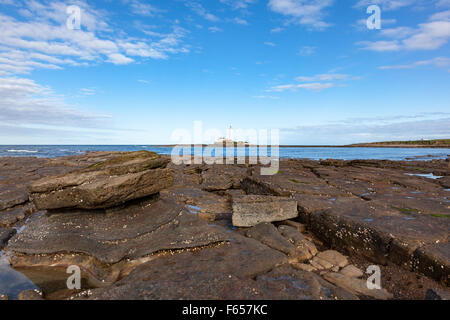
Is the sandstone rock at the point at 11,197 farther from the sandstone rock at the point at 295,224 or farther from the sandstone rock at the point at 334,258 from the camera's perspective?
the sandstone rock at the point at 334,258

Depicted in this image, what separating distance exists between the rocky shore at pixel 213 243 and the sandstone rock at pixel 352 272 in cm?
2

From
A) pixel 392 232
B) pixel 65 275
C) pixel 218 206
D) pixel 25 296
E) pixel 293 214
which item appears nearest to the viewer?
pixel 25 296

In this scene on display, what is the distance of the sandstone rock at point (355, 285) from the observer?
146 inches

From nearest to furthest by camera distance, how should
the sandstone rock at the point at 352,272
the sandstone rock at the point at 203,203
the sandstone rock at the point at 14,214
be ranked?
the sandstone rock at the point at 352,272
the sandstone rock at the point at 14,214
the sandstone rock at the point at 203,203

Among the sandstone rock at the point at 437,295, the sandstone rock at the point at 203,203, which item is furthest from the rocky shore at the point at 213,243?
the sandstone rock at the point at 203,203

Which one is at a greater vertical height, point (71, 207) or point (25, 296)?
point (71, 207)

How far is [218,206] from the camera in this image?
29.6ft

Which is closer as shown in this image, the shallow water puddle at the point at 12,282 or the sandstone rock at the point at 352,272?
the shallow water puddle at the point at 12,282

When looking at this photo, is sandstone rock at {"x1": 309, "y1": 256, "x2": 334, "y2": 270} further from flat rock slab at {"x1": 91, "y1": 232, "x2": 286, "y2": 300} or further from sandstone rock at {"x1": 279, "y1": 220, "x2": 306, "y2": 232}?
sandstone rock at {"x1": 279, "y1": 220, "x2": 306, "y2": 232}

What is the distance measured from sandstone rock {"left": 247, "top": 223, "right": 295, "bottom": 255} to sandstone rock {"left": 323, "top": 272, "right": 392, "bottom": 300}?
91 centimetres

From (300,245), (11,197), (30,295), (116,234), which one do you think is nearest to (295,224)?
(300,245)
